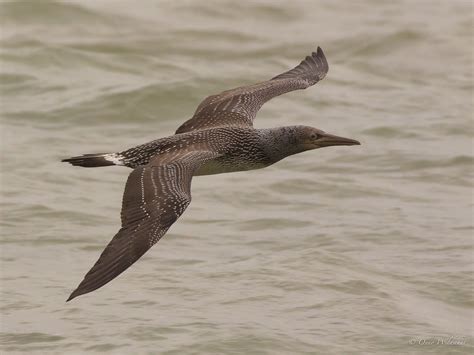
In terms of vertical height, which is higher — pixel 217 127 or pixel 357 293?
pixel 217 127

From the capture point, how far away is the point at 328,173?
614 inches

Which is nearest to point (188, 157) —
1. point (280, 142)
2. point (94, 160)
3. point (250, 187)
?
point (94, 160)

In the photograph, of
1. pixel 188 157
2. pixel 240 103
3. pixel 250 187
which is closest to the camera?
pixel 188 157

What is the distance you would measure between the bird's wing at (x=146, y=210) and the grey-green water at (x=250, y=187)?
165cm

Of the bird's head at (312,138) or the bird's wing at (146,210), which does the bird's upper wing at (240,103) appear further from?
the bird's wing at (146,210)

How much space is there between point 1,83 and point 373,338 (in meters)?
8.12

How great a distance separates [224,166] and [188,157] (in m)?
0.87

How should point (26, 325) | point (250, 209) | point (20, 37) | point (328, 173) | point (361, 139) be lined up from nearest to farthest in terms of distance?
point (26, 325)
point (250, 209)
point (328, 173)
point (361, 139)
point (20, 37)

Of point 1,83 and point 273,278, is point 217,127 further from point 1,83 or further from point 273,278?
point 1,83

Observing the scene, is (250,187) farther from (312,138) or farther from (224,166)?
(224,166)

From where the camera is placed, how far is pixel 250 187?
15055 millimetres

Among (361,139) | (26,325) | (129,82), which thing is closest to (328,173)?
(361,139)

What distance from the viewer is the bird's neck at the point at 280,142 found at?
441 inches

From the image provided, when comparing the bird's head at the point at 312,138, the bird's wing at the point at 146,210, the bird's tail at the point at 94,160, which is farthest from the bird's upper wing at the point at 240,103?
the bird's wing at the point at 146,210
